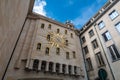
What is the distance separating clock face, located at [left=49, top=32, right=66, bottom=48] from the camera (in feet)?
56.4

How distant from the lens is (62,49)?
17328mm

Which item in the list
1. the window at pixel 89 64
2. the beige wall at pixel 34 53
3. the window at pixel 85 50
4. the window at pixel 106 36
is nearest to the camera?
the beige wall at pixel 34 53

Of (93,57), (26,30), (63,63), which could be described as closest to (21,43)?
(26,30)

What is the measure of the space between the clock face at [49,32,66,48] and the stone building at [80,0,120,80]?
506 cm

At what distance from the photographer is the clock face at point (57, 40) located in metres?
17.2

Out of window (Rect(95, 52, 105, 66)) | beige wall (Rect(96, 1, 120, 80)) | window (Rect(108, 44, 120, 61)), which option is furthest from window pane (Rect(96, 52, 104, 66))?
window (Rect(108, 44, 120, 61))

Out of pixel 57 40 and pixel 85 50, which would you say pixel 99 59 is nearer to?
pixel 85 50

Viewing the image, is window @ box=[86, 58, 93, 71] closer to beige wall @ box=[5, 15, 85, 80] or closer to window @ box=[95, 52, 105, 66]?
beige wall @ box=[5, 15, 85, 80]

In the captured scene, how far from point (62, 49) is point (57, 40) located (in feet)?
6.62

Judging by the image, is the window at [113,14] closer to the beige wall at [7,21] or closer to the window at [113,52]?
the window at [113,52]

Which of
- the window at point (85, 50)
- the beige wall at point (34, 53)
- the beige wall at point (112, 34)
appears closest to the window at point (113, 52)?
the beige wall at point (112, 34)

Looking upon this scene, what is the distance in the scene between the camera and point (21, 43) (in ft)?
47.3

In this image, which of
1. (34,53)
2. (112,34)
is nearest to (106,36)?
(112,34)

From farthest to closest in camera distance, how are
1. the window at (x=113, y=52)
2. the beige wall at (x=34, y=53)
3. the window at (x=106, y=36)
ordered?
the window at (x=106, y=36) < the window at (x=113, y=52) < the beige wall at (x=34, y=53)
